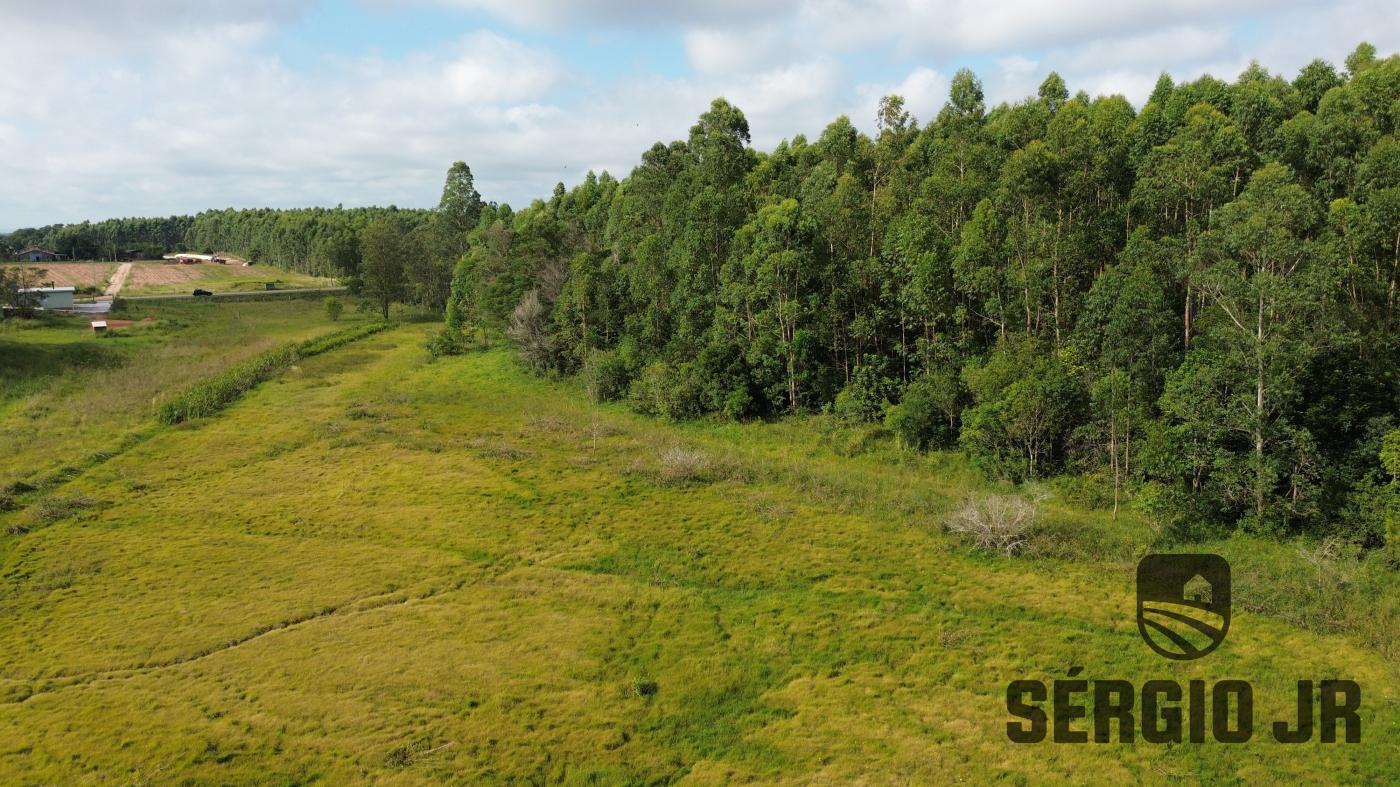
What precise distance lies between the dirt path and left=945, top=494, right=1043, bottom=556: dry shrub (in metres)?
119

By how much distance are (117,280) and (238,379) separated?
99.1 m

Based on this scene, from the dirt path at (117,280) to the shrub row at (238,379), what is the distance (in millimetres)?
52541

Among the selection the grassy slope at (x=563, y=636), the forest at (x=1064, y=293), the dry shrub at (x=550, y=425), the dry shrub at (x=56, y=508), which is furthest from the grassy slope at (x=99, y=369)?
the forest at (x=1064, y=293)

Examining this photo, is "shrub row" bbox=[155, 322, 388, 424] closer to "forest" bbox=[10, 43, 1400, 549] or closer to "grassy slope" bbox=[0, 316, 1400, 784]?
"grassy slope" bbox=[0, 316, 1400, 784]

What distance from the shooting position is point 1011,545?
31.0 m

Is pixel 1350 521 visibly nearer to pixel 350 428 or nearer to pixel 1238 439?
pixel 1238 439

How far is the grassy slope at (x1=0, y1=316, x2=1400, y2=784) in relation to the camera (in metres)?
19.7

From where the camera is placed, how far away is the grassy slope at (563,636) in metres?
19.7

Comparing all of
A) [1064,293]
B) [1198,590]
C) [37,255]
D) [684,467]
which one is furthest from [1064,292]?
[37,255]

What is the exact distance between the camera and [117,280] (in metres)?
132

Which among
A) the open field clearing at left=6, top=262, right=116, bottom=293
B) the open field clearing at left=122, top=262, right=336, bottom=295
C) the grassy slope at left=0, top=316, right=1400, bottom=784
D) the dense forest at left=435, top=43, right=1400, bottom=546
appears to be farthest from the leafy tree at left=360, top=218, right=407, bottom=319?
the grassy slope at left=0, top=316, right=1400, bottom=784

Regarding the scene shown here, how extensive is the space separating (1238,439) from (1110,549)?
783cm

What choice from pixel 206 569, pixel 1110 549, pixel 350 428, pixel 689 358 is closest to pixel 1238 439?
pixel 1110 549

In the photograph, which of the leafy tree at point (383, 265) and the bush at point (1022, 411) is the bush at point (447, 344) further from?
the bush at point (1022, 411)
